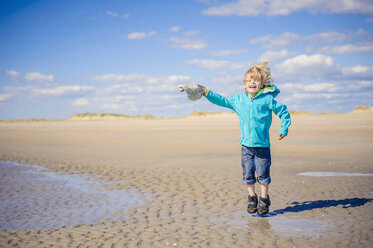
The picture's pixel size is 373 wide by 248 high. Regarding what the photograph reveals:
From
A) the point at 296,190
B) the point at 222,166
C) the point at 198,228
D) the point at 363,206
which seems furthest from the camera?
the point at 222,166

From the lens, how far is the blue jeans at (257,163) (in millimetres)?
4914

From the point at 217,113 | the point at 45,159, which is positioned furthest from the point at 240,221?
the point at 217,113

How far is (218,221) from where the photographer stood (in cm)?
491

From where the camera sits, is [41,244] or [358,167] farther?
[358,167]

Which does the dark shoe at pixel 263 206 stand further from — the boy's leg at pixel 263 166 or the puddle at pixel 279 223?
the puddle at pixel 279 223

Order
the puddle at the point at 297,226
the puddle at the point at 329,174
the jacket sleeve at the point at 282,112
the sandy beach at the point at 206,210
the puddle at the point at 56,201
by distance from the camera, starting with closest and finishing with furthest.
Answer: the sandy beach at the point at 206,210, the puddle at the point at 297,226, the jacket sleeve at the point at 282,112, the puddle at the point at 56,201, the puddle at the point at 329,174

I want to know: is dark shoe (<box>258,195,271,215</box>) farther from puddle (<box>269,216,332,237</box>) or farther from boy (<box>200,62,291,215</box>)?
puddle (<box>269,216,332,237</box>)

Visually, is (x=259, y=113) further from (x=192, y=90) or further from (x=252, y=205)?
(x=252, y=205)

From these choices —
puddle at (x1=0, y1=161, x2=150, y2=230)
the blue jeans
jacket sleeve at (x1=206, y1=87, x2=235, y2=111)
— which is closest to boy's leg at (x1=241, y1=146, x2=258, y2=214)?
the blue jeans

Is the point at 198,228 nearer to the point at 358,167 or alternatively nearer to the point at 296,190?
the point at 296,190

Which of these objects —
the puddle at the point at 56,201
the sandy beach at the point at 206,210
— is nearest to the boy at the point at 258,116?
the sandy beach at the point at 206,210

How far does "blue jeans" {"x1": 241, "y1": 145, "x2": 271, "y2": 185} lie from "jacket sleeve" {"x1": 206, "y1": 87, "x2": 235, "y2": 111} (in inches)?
28.4

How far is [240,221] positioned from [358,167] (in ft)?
21.1

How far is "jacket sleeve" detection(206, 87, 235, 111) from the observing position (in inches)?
192
